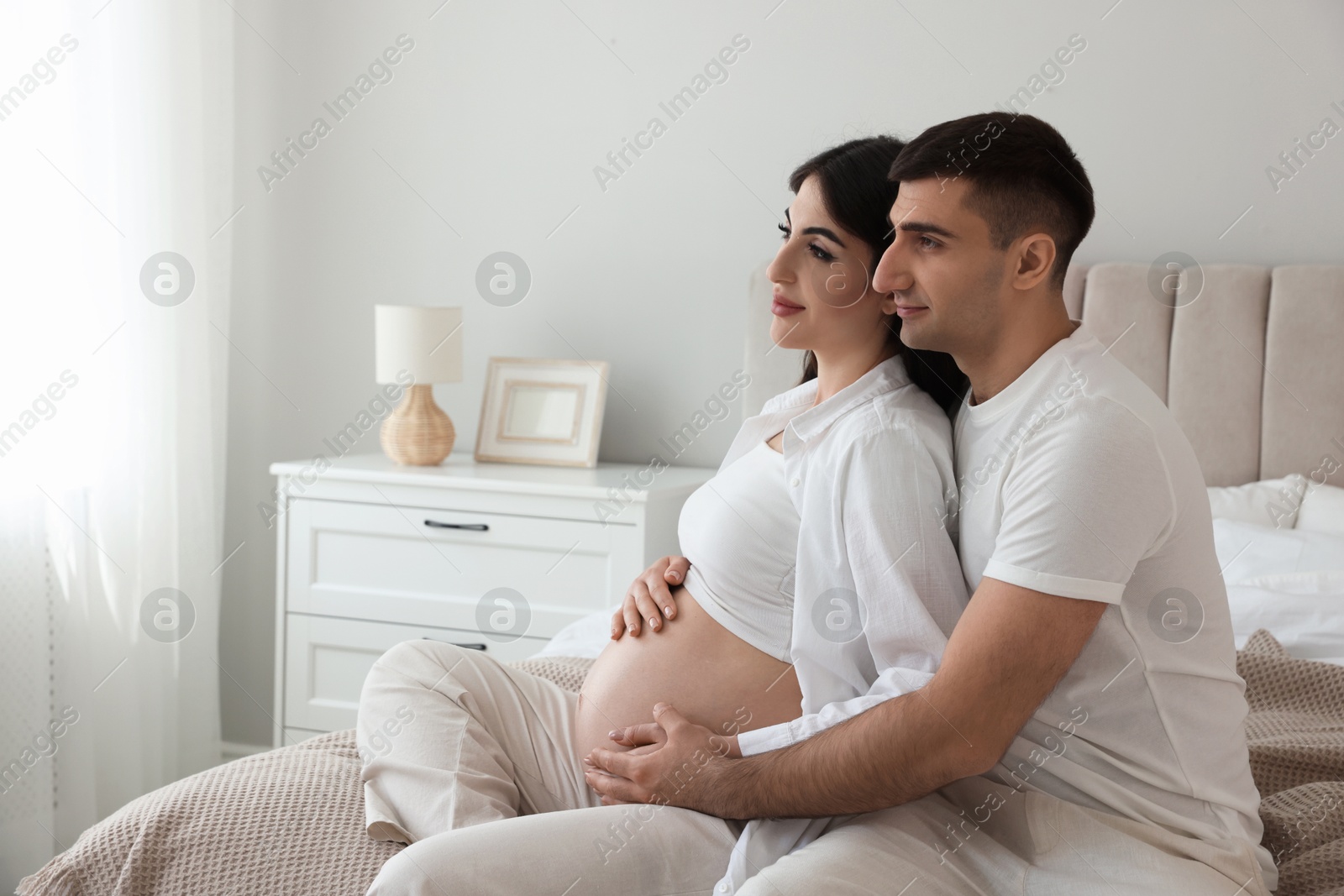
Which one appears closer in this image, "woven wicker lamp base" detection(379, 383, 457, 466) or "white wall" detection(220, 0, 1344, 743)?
"white wall" detection(220, 0, 1344, 743)

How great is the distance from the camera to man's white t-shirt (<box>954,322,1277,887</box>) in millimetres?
939

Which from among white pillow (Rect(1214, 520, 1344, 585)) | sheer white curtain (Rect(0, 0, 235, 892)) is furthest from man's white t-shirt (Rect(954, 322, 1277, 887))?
sheer white curtain (Rect(0, 0, 235, 892))

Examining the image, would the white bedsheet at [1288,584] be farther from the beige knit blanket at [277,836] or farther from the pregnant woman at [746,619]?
the pregnant woman at [746,619]

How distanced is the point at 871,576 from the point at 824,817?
227mm

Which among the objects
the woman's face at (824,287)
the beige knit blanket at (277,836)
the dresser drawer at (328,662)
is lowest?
A: the dresser drawer at (328,662)

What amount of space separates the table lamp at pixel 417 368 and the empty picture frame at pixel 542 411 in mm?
133

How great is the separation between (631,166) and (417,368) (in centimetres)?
70

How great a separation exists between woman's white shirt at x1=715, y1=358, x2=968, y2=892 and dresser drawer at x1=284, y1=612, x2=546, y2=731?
1483 mm

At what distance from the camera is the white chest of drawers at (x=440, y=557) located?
91.8 inches

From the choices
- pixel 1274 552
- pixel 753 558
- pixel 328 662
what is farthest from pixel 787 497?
pixel 328 662

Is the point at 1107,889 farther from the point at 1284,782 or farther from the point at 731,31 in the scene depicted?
the point at 731,31

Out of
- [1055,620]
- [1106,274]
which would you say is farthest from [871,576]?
[1106,274]

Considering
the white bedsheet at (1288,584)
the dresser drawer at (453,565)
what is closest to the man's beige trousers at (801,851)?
the white bedsheet at (1288,584)

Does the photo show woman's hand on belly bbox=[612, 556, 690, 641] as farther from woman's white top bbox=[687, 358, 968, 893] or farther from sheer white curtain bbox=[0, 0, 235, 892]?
sheer white curtain bbox=[0, 0, 235, 892]
